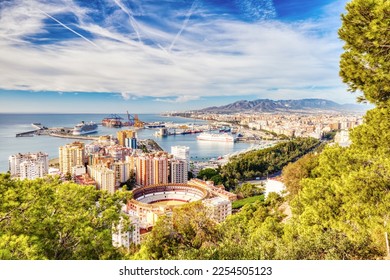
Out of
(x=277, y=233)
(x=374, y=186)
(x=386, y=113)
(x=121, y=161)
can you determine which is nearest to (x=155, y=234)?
(x=277, y=233)

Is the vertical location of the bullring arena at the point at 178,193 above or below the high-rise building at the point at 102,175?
below

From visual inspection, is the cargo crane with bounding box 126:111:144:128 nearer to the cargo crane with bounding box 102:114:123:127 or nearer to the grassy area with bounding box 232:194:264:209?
the cargo crane with bounding box 102:114:123:127

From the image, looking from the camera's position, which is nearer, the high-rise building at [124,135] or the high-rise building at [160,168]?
the high-rise building at [124,135]

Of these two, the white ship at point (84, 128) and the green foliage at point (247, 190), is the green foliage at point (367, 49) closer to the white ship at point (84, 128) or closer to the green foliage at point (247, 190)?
the white ship at point (84, 128)

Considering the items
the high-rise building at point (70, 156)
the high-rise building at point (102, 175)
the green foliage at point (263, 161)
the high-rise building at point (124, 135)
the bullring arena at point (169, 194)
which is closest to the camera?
the high-rise building at point (70, 156)

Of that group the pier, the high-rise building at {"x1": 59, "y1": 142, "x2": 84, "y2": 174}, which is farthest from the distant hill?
the pier

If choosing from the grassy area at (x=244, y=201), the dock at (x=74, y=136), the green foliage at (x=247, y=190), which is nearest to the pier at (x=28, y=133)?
the dock at (x=74, y=136)
